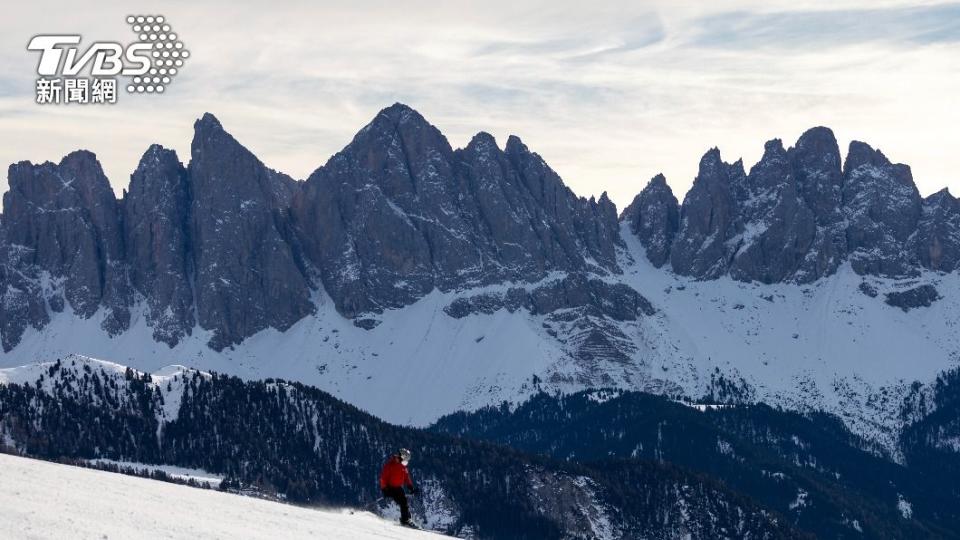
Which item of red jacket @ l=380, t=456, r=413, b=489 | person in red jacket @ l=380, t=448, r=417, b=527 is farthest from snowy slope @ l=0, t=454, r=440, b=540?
red jacket @ l=380, t=456, r=413, b=489

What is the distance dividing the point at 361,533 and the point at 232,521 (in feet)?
15.0

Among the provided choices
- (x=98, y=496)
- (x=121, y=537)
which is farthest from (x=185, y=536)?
(x=98, y=496)

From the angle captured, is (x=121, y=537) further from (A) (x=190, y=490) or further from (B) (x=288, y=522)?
(A) (x=190, y=490)

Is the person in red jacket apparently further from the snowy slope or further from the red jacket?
the snowy slope

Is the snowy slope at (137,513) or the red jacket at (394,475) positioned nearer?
the snowy slope at (137,513)

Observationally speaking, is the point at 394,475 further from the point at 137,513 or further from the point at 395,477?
the point at 137,513

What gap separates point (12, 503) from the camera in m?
45.7

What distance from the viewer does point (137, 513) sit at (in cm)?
4806

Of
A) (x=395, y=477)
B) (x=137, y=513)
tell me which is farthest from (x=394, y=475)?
(x=137, y=513)

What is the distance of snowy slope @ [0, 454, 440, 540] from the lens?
44312 mm

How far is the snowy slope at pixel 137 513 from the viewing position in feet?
145

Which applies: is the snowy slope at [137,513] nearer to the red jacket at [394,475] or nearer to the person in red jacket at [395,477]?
the person in red jacket at [395,477]

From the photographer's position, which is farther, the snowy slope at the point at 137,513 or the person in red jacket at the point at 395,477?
the person in red jacket at the point at 395,477

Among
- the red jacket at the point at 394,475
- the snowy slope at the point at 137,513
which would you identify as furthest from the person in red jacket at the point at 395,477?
the snowy slope at the point at 137,513
